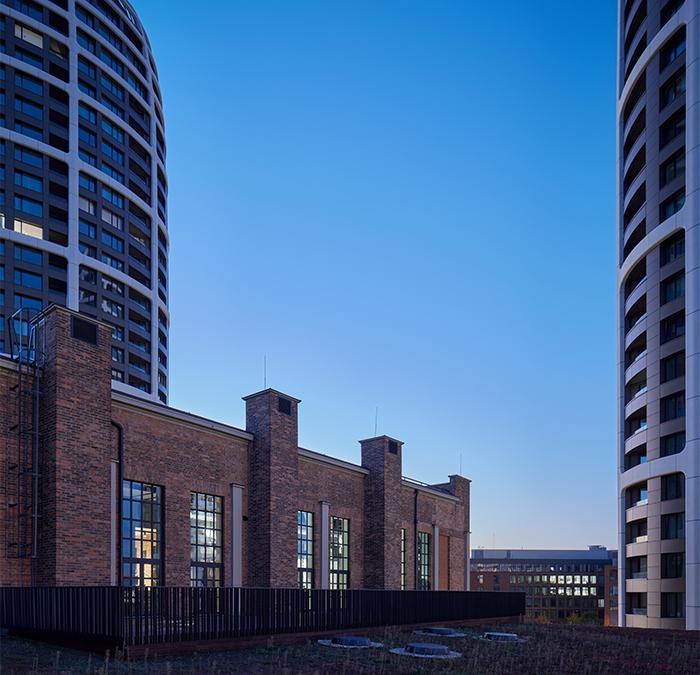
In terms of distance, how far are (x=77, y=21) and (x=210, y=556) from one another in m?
47.2

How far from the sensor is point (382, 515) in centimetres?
3584

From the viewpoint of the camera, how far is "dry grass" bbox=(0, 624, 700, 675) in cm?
1509

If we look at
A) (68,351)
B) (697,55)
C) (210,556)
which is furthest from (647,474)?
(68,351)

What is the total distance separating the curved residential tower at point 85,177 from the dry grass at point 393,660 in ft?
115

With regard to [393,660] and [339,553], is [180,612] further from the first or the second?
[339,553]

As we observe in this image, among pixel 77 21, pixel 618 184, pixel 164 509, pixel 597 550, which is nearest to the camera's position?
pixel 164 509

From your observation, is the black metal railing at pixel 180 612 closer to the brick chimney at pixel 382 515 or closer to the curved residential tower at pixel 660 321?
the brick chimney at pixel 382 515

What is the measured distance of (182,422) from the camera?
26297mm

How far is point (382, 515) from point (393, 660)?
1764cm

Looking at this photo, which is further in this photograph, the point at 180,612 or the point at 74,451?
the point at 74,451

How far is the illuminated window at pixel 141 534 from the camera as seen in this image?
77.7 feet

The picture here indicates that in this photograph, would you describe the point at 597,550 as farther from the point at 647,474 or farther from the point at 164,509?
the point at 164,509

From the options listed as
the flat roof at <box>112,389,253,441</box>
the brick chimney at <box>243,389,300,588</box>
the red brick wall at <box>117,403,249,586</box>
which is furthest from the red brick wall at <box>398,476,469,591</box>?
the flat roof at <box>112,389,253,441</box>

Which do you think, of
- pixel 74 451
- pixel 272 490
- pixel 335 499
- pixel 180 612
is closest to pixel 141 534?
pixel 74 451
